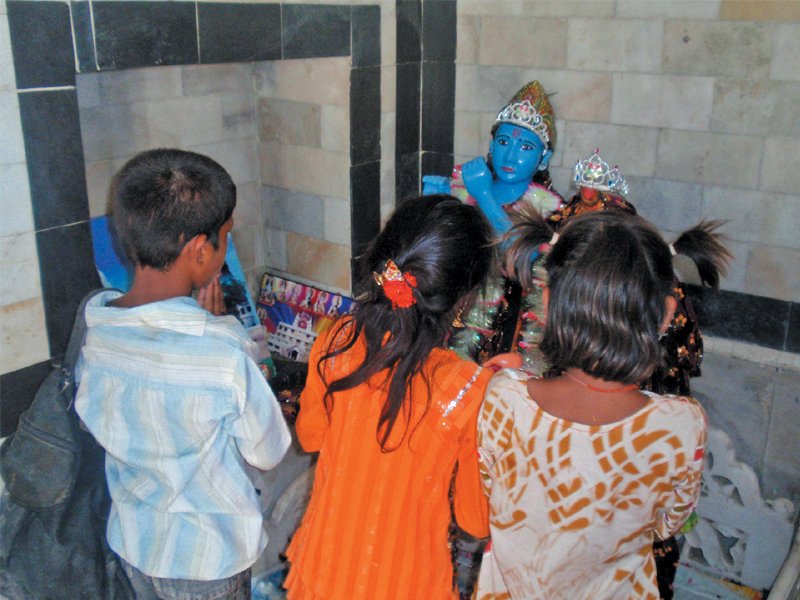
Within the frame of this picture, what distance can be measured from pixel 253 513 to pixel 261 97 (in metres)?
2.49

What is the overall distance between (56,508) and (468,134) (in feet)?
8.87

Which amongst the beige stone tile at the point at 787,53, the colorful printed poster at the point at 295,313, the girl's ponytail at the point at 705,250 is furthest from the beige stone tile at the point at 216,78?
the beige stone tile at the point at 787,53

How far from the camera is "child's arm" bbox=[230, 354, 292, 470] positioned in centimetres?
168

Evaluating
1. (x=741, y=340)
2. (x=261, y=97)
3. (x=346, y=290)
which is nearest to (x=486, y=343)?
(x=346, y=290)

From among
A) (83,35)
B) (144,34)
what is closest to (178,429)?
(83,35)

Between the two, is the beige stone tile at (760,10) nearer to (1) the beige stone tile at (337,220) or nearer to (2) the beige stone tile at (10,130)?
(1) the beige stone tile at (337,220)

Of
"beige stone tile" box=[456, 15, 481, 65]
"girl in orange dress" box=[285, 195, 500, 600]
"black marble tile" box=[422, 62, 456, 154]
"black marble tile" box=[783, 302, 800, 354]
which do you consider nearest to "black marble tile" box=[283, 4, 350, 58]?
"black marble tile" box=[422, 62, 456, 154]

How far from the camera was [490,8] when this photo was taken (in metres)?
3.59

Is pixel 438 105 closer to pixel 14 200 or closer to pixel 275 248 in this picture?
pixel 275 248

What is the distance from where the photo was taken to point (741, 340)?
11.1 feet

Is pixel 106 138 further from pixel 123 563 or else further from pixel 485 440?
pixel 485 440

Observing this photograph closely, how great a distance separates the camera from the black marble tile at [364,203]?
349 centimetres

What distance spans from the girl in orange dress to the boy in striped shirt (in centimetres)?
17

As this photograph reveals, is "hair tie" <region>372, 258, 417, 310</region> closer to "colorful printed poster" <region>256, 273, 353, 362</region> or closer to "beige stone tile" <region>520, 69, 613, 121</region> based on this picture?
"colorful printed poster" <region>256, 273, 353, 362</region>
